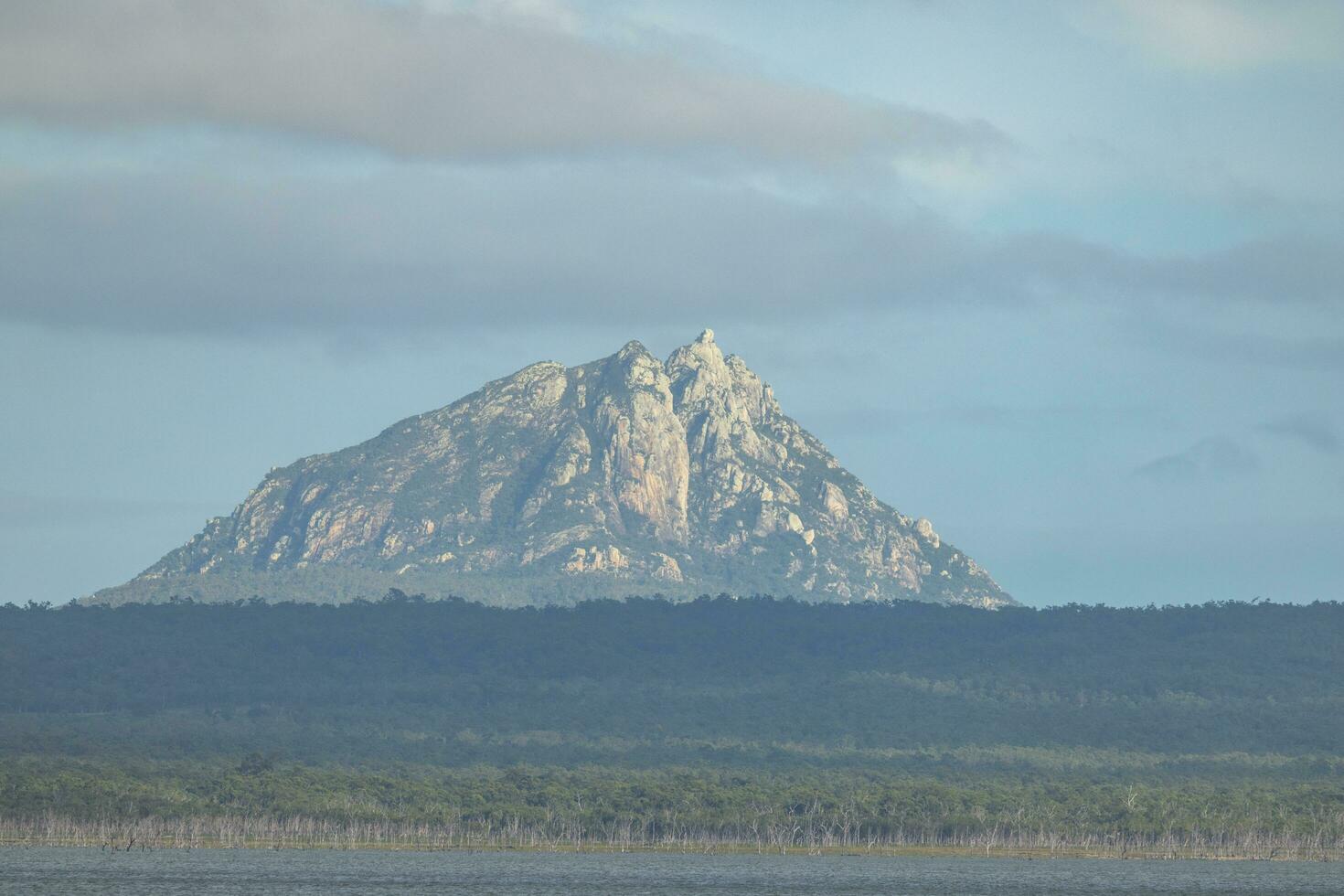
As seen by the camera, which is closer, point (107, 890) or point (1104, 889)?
point (107, 890)

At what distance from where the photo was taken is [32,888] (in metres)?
167

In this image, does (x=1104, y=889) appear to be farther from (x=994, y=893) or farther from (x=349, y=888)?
(x=349, y=888)

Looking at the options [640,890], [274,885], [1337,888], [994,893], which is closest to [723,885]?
[640,890]

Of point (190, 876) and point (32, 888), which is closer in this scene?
point (32, 888)

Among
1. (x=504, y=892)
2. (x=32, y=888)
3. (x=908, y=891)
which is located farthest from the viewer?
(x=908, y=891)

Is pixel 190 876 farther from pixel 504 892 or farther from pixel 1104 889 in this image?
pixel 1104 889

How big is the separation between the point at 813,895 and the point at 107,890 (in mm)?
62613

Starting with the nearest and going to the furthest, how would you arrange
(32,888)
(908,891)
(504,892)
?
(32,888) → (504,892) → (908,891)

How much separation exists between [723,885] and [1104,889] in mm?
36987

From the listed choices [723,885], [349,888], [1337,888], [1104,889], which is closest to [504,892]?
[349,888]

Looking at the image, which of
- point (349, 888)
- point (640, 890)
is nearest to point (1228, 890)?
point (640, 890)

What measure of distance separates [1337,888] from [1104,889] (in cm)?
2217

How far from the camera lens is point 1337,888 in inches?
7653

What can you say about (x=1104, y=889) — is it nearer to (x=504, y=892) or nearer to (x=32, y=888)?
(x=504, y=892)
